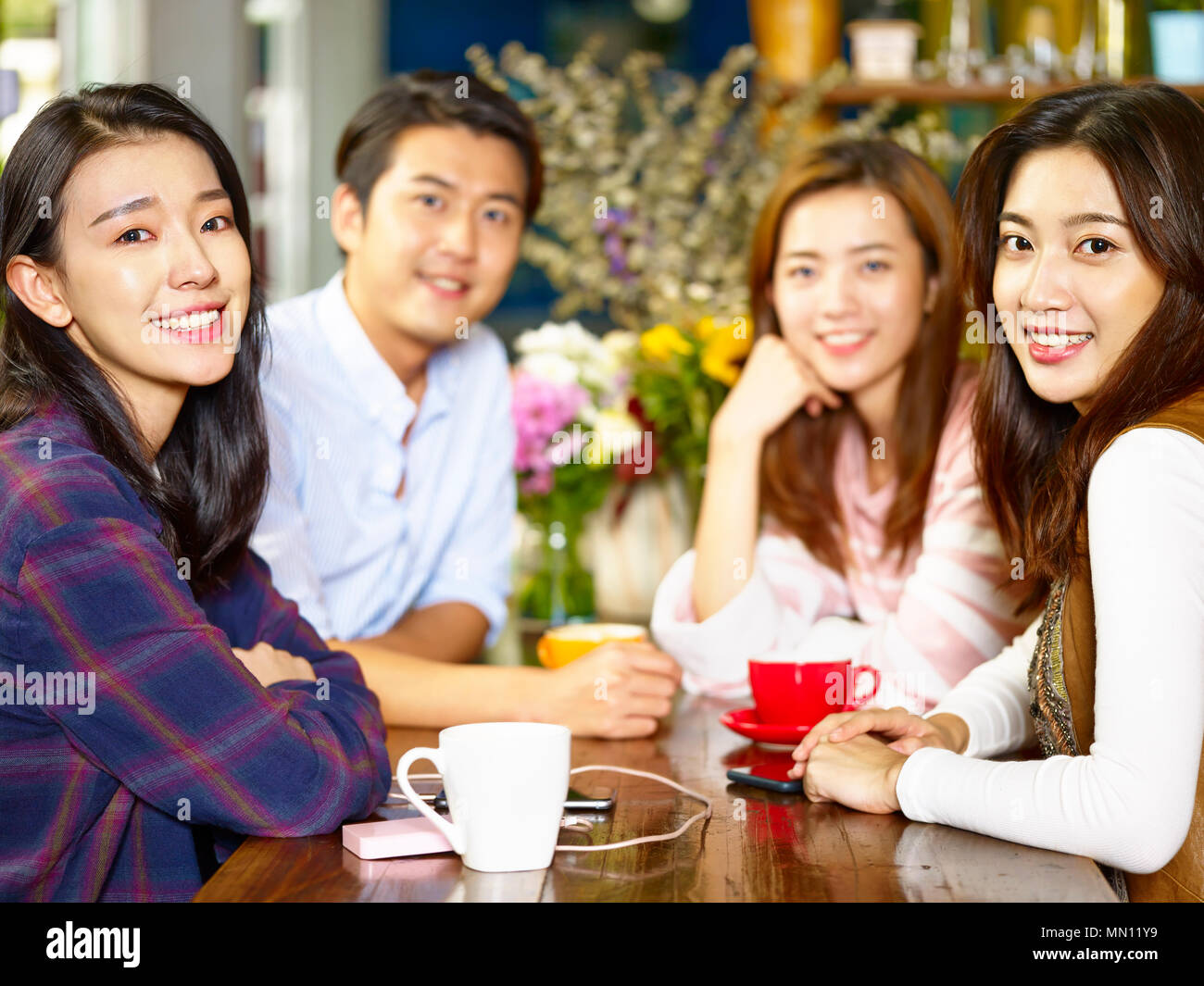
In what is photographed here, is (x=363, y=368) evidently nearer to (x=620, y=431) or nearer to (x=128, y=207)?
(x=620, y=431)

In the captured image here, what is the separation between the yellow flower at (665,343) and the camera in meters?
2.21

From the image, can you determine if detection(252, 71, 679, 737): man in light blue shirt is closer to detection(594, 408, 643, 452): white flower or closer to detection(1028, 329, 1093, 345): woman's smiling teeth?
detection(594, 408, 643, 452): white flower

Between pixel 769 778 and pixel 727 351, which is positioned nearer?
pixel 769 778

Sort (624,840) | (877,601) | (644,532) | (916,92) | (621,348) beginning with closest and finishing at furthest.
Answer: (624,840)
(877,601)
(644,532)
(621,348)
(916,92)

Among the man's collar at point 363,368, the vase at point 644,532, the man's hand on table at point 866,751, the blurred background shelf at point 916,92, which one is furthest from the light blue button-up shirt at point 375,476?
the blurred background shelf at point 916,92

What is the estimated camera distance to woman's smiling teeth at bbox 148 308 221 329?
1220 millimetres

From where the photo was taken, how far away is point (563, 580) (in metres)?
2.22

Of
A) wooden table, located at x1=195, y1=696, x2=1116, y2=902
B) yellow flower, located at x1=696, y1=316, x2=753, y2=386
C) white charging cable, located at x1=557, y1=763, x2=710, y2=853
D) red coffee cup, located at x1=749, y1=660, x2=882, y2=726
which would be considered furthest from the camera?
yellow flower, located at x1=696, y1=316, x2=753, y2=386

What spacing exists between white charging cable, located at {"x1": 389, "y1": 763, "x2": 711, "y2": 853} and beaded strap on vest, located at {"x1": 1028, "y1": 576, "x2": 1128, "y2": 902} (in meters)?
0.35

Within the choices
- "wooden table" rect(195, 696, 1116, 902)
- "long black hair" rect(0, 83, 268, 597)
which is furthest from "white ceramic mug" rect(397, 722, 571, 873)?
"long black hair" rect(0, 83, 268, 597)

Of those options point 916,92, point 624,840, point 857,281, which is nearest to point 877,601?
point 857,281

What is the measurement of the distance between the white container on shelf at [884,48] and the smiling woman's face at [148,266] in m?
2.52

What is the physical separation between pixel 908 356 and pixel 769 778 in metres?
0.90

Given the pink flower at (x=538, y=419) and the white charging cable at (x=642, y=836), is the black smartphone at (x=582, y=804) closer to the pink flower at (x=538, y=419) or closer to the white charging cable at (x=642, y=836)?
the white charging cable at (x=642, y=836)
